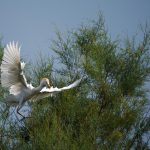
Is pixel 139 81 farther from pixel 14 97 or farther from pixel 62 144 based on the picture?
pixel 62 144

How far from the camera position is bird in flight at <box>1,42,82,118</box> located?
1700 cm

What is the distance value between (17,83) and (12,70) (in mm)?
538

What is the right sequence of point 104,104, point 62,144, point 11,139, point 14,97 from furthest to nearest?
1. point 104,104
2. point 14,97
3. point 11,139
4. point 62,144

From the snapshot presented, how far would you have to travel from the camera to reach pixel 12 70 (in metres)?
17.3

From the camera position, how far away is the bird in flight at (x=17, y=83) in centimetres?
1700

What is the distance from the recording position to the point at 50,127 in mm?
16375

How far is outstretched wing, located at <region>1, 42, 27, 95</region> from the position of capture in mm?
16941

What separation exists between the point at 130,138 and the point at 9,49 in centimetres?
317

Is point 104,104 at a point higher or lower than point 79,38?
lower

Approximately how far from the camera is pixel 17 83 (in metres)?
17.8

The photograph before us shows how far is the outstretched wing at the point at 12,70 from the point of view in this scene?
1694 cm

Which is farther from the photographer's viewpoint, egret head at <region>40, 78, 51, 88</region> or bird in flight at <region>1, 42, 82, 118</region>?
egret head at <region>40, 78, 51, 88</region>

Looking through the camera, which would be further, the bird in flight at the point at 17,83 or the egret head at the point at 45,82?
the egret head at the point at 45,82

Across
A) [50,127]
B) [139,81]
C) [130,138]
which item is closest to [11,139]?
[50,127]
